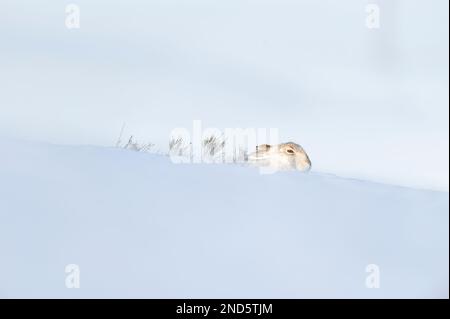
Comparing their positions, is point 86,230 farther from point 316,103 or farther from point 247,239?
point 316,103

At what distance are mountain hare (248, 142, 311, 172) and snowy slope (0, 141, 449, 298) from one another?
0.02 meters

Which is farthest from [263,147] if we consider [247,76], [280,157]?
[247,76]

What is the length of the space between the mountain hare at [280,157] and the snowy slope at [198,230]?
0.02m

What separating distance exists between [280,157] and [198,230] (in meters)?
0.23

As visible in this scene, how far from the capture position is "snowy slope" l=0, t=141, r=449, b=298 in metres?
1.46

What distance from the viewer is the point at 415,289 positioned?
155 centimetres

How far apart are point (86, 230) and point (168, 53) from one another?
1.31ft

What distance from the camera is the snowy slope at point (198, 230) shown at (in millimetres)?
1459

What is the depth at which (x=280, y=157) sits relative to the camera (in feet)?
4.97

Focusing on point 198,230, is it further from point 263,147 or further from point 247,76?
point 247,76

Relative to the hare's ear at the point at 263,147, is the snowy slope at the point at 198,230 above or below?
below

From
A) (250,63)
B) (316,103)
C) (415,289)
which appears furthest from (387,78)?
(415,289)
